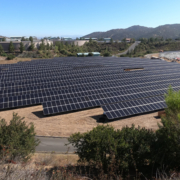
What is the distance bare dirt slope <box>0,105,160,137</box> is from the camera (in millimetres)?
20911

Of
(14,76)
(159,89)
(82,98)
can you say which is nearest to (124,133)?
(82,98)

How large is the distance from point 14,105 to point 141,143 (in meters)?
21.9

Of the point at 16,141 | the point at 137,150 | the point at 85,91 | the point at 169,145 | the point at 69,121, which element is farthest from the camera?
the point at 85,91

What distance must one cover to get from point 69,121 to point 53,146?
5409mm

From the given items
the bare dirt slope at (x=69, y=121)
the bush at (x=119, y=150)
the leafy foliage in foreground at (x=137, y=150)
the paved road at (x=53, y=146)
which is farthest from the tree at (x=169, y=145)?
the bare dirt slope at (x=69, y=121)

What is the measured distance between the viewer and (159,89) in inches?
1292

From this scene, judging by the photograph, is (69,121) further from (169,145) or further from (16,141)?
(169,145)

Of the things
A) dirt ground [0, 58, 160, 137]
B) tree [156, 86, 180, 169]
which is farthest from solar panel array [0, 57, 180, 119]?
tree [156, 86, 180, 169]

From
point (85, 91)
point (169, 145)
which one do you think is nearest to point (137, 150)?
point (169, 145)

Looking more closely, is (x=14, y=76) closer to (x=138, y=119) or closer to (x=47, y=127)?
(x=47, y=127)

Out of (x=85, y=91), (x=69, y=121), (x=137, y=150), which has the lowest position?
(x=69, y=121)

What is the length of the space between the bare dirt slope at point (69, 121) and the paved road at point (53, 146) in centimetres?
91

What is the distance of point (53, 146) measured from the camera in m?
18.1

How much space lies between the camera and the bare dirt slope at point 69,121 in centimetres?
2091
